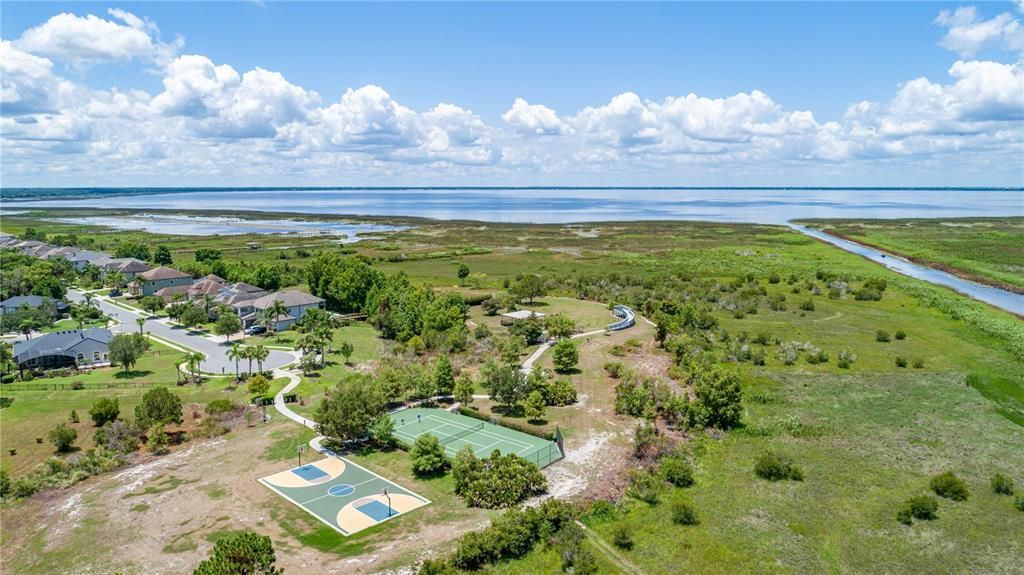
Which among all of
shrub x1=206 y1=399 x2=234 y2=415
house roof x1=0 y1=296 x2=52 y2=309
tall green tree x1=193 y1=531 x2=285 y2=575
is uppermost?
house roof x1=0 y1=296 x2=52 y2=309

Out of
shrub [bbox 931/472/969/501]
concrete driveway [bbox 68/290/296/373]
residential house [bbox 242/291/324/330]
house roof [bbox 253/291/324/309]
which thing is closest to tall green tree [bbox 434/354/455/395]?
concrete driveway [bbox 68/290/296/373]

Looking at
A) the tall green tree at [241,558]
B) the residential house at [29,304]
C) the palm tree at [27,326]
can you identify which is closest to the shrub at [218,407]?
the tall green tree at [241,558]

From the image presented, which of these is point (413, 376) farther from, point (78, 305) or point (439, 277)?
point (439, 277)

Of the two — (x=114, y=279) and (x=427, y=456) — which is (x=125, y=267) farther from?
(x=427, y=456)

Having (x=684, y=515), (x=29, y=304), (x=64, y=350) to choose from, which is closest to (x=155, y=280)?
(x=29, y=304)

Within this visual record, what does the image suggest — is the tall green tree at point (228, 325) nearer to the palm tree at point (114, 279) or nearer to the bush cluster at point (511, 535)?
the palm tree at point (114, 279)

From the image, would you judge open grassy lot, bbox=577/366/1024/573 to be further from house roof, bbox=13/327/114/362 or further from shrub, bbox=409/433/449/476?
house roof, bbox=13/327/114/362
